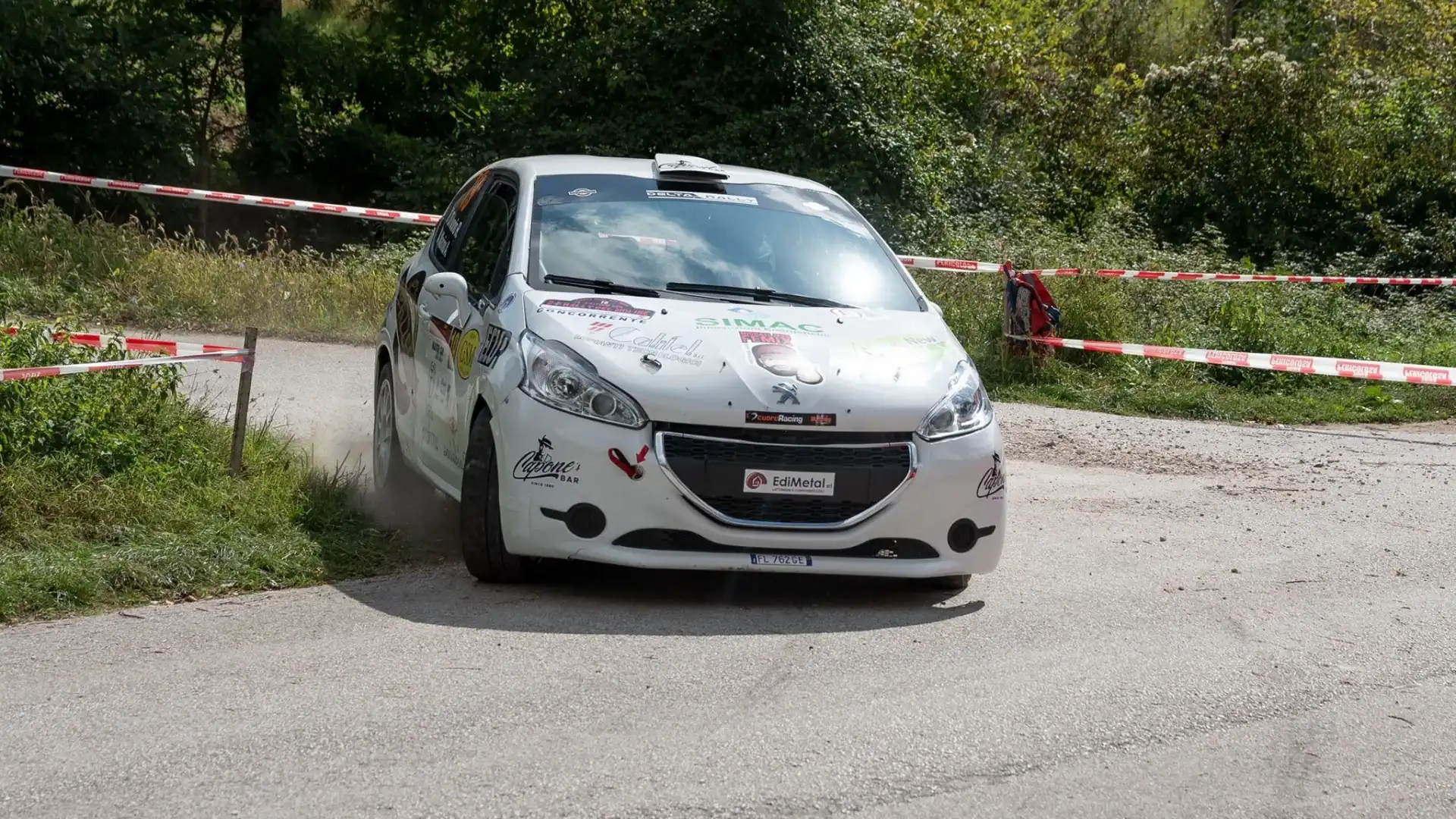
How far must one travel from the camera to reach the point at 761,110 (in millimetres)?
22438

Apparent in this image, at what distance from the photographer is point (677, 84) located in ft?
74.3

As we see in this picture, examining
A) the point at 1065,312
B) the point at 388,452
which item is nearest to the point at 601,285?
the point at 388,452

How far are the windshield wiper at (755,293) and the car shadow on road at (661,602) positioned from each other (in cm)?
116

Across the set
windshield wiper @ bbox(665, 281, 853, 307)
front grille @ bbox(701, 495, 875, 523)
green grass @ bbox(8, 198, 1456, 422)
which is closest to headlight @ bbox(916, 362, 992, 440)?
front grille @ bbox(701, 495, 875, 523)

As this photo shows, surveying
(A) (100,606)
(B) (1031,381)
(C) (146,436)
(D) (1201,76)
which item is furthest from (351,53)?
(A) (100,606)

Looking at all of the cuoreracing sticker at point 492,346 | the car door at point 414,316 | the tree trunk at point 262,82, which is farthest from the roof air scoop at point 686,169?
the tree trunk at point 262,82

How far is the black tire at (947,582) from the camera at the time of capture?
7000mm

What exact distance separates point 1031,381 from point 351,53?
13818 mm

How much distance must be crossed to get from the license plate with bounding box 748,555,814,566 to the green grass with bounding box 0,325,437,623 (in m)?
1.67

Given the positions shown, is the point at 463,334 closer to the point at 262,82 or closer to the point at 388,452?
the point at 388,452

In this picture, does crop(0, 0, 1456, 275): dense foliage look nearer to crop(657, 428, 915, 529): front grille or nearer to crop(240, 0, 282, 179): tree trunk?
crop(240, 0, 282, 179): tree trunk

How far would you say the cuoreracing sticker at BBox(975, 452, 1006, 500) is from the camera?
21.9 ft

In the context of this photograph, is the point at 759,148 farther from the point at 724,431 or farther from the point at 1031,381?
the point at 724,431

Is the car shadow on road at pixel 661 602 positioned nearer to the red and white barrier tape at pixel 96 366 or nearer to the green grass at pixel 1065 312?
the red and white barrier tape at pixel 96 366
